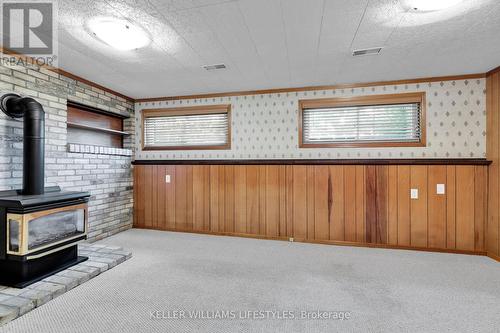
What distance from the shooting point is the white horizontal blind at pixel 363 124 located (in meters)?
3.84

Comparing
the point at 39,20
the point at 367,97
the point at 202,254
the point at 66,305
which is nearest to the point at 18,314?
the point at 66,305

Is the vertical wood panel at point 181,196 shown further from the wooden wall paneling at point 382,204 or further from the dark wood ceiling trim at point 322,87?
the wooden wall paneling at point 382,204

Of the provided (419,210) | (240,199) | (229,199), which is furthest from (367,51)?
(229,199)

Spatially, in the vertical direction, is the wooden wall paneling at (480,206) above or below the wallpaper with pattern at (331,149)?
below

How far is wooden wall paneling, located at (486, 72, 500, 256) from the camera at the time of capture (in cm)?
329

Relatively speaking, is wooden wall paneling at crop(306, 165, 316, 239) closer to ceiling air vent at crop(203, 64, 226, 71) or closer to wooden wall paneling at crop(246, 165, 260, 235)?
wooden wall paneling at crop(246, 165, 260, 235)

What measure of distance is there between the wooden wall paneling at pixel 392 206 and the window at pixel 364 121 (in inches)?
17.0

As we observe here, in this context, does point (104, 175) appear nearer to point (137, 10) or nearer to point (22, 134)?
point (22, 134)

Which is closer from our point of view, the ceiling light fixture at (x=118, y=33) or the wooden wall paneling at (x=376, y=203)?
the ceiling light fixture at (x=118, y=33)

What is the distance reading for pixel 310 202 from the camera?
4.05m

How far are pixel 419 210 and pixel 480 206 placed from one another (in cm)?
74

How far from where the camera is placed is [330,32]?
2453 millimetres

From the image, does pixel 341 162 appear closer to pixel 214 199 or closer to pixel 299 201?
pixel 299 201

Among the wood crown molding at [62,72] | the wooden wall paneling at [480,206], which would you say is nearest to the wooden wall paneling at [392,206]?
the wooden wall paneling at [480,206]
